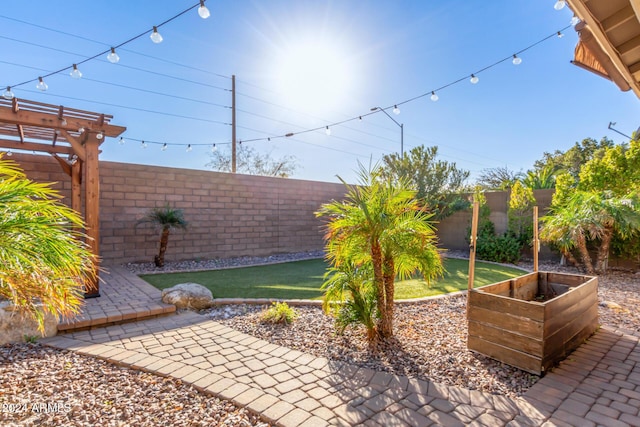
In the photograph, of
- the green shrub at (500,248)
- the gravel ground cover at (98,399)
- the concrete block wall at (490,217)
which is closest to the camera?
the gravel ground cover at (98,399)

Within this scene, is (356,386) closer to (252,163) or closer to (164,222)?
(164,222)

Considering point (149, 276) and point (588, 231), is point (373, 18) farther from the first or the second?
point (149, 276)

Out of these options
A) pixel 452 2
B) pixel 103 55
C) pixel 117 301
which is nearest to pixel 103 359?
pixel 117 301

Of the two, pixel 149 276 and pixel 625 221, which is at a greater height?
pixel 625 221

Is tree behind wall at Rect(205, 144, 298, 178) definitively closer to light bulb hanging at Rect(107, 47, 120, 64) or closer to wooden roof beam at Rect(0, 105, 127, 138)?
light bulb hanging at Rect(107, 47, 120, 64)

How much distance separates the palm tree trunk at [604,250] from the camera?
598cm

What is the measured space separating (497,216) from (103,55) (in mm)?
10061

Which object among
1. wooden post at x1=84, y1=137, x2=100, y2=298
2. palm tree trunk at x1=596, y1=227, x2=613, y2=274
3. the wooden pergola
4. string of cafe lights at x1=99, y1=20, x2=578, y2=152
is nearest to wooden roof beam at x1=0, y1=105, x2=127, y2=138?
the wooden pergola

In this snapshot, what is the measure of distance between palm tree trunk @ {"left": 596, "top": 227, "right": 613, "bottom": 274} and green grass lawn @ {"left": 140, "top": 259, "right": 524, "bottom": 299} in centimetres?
141

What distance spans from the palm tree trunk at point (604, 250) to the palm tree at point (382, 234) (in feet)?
17.2

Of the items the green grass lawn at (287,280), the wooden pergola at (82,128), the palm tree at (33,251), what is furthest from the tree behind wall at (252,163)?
the palm tree at (33,251)

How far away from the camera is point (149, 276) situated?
6012 mm

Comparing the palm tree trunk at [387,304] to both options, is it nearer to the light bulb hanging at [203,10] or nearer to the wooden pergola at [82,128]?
the wooden pergola at [82,128]

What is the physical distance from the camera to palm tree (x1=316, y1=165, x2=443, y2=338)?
2752 millimetres
